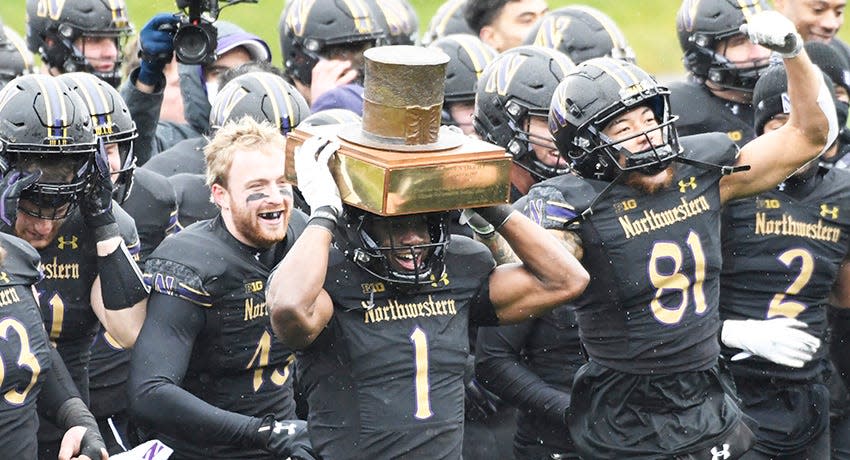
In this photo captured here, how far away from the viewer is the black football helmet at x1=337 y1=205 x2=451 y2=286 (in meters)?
4.98

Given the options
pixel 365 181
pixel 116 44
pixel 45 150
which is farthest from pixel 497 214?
pixel 116 44

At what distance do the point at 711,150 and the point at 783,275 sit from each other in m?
0.93

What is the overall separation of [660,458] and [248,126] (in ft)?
6.13

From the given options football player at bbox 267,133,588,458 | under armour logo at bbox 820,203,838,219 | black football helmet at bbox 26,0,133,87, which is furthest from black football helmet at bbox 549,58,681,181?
black football helmet at bbox 26,0,133,87

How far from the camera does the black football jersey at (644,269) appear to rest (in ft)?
18.3

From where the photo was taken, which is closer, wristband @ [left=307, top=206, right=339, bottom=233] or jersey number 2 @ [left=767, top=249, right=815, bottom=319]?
wristband @ [left=307, top=206, right=339, bottom=233]

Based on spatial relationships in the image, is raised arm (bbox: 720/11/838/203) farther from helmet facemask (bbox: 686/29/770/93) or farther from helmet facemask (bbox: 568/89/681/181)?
helmet facemask (bbox: 686/29/770/93)

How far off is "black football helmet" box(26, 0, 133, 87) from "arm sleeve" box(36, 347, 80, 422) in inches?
113

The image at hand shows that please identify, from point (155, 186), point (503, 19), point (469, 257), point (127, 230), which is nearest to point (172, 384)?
point (127, 230)

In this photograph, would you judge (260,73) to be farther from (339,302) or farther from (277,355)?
(339,302)

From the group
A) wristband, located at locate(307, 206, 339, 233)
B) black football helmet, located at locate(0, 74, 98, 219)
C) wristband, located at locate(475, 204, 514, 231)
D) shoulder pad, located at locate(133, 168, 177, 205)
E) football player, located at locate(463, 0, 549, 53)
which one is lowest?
football player, located at locate(463, 0, 549, 53)

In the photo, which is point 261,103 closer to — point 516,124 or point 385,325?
point 516,124

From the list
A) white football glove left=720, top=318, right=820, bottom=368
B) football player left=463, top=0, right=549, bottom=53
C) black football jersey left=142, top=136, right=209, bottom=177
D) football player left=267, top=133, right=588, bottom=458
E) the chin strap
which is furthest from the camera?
football player left=463, top=0, right=549, bottom=53

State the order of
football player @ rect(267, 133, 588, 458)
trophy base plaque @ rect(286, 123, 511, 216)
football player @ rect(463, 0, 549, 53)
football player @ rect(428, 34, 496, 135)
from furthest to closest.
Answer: football player @ rect(463, 0, 549, 53) → football player @ rect(428, 34, 496, 135) → football player @ rect(267, 133, 588, 458) → trophy base plaque @ rect(286, 123, 511, 216)
